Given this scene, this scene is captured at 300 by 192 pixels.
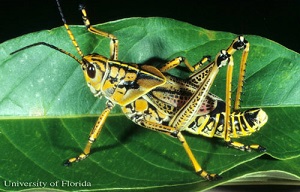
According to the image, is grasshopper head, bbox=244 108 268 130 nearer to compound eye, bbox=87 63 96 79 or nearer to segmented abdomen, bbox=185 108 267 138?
segmented abdomen, bbox=185 108 267 138

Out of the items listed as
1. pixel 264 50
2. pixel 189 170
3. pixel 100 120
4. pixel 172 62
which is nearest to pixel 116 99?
pixel 100 120

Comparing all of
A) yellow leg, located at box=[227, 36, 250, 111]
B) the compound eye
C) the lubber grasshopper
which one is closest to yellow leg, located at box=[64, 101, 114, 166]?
the lubber grasshopper

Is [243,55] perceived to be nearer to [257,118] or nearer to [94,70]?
[257,118]

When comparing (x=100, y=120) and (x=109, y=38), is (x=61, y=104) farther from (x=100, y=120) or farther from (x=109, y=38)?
(x=109, y=38)

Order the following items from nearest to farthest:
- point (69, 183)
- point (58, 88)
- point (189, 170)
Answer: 1. point (69, 183)
2. point (189, 170)
3. point (58, 88)

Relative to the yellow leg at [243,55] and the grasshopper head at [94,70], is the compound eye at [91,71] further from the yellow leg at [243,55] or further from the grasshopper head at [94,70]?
the yellow leg at [243,55]

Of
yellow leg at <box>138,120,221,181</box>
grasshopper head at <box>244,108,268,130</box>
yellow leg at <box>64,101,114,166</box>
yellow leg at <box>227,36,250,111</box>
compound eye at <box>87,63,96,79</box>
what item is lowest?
yellow leg at <box>64,101,114,166</box>
